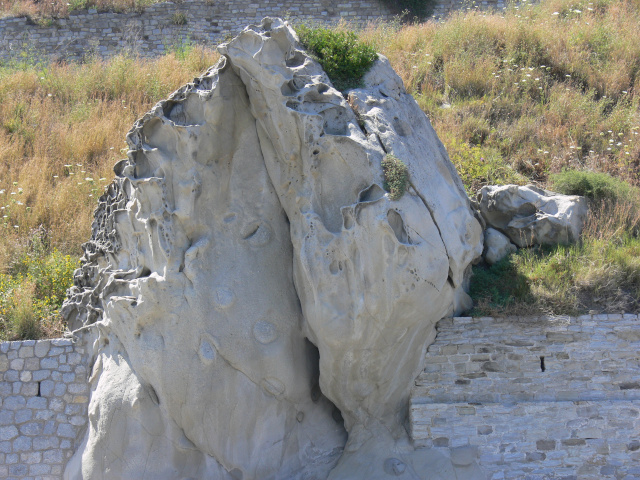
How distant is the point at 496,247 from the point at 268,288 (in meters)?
2.70

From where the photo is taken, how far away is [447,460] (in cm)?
700

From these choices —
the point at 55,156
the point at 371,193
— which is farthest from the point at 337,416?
the point at 55,156

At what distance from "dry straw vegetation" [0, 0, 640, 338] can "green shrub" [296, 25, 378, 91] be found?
101 inches

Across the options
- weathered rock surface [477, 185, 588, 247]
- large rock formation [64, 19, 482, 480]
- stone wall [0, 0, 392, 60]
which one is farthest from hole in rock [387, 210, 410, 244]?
stone wall [0, 0, 392, 60]

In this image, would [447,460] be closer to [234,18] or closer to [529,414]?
[529,414]

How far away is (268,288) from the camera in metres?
7.45

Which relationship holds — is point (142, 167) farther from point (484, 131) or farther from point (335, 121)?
point (484, 131)

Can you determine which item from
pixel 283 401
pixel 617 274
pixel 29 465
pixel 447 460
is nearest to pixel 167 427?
pixel 283 401

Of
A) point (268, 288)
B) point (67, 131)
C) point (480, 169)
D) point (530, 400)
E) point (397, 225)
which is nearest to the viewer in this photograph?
point (397, 225)

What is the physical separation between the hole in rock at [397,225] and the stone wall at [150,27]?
11144 millimetres

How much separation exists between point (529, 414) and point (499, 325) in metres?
0.92

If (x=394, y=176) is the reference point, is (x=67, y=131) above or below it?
below

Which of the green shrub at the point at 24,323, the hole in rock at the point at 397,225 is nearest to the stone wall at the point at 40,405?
the green shrub at the point at 24,323

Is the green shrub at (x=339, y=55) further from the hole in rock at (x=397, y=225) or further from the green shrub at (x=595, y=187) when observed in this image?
the green shrub at (x=595, y=187)
